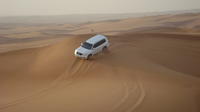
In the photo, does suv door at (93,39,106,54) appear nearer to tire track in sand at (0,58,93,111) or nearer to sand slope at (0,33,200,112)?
sand slope at (0,33,200,112)

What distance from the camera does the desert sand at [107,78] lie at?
1302 centimetres

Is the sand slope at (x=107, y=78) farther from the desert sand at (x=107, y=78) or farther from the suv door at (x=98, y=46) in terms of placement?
the suv door at (x=98, y=46)

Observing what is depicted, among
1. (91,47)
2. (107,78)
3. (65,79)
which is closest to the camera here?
(107,78)

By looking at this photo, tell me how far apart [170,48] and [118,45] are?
4315 mm

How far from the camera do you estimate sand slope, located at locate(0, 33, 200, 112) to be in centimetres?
1302

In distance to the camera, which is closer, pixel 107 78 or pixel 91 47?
pixel 107 78

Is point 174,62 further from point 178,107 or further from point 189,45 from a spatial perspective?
point 178,107

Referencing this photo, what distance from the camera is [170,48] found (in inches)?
932

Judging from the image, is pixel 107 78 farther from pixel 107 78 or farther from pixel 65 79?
pixel 65 79

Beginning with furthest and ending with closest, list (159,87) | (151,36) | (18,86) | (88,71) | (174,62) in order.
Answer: (151,36) → (174,62) → (88,71) → (18,86) → (159,87)

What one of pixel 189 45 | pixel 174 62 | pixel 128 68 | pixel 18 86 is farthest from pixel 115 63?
pixel 189 45

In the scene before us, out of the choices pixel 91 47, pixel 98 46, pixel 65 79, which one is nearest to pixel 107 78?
pixel 65 79

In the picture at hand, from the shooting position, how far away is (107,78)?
16797mm

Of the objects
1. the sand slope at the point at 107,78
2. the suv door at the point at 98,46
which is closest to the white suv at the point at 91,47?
the suv door at the point at 98,46
